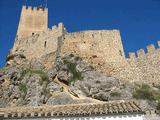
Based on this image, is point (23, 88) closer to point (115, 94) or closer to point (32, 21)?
point (115, 94)

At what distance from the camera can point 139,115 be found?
420 inches

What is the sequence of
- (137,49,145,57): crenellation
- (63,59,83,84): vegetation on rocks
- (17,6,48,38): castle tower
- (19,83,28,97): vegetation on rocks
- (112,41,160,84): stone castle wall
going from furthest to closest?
1. (17,6,48,38): castle tower
2. (137,49,145,57): crenellation
3. (112,41,160,84): stone castle wall
4. (63,59,83,84): vegetation on rocks
5. (19,83,28,97): vegetation on rocks

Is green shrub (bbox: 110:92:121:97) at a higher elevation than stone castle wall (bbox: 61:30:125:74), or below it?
below

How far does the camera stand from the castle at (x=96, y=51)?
32.2 m

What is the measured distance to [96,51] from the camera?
34.6 metres

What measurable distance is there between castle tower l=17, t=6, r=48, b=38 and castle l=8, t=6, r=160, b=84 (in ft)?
3.98

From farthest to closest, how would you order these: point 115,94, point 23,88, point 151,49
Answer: point 151,49 < point 23,88 < point 115,94

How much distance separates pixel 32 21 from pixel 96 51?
14174mm

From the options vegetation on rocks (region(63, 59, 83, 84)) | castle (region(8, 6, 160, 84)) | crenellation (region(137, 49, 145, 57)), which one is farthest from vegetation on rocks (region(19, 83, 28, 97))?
crenellation (region(137, 49, 145, 57))

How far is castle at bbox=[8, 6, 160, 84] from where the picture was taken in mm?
32250

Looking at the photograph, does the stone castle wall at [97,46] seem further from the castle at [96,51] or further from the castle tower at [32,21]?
the castle tower at [32,21]

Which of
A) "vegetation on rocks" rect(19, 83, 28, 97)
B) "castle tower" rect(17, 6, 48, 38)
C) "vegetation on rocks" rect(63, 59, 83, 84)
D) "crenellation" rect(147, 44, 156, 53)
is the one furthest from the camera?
"castle tower" rect(17, 6, 48, 38)

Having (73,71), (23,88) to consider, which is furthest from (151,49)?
(23,88)

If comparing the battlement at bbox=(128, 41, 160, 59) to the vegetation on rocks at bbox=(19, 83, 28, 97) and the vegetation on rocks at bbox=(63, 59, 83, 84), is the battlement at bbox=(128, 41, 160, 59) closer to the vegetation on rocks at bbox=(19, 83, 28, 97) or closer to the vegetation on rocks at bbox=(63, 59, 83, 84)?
the vegetation on rocks at bbox=(63, 59, 83, 84)
